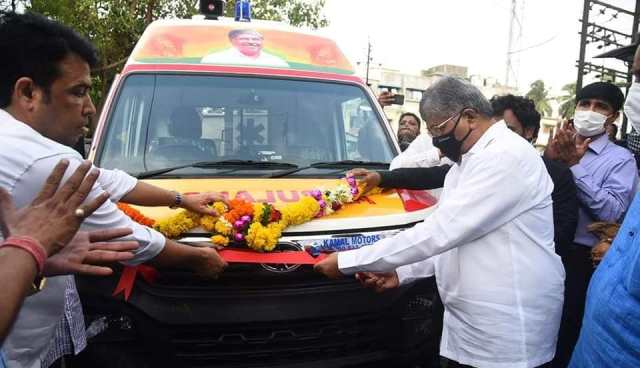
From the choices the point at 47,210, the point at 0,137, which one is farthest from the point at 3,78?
the point at 47,210

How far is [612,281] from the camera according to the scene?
1.75m

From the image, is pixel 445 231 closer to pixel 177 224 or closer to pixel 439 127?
pixel 439 127

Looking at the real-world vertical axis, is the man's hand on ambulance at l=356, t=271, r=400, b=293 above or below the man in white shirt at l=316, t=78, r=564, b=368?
below

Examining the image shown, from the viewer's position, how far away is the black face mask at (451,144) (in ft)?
7.27

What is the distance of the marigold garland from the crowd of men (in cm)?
10

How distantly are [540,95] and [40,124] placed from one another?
64.8 metres

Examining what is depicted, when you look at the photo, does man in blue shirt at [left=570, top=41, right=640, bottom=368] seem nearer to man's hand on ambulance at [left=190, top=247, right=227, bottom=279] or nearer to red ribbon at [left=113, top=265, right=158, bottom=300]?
man's hand on ambulance at [left=190, top=247, right=227, bottom=279]

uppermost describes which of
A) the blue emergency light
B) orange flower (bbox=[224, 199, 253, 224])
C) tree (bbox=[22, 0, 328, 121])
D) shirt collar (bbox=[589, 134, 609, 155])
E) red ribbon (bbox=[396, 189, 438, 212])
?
tree (bbox=[22, 0, 328, 121])

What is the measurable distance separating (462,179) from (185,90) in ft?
6.63

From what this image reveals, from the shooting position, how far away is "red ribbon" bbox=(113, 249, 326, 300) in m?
2.26

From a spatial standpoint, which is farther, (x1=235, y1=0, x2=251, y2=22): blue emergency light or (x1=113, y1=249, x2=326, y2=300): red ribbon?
(x1=235, y1=0, x2=251, y2=22): blue emergency light

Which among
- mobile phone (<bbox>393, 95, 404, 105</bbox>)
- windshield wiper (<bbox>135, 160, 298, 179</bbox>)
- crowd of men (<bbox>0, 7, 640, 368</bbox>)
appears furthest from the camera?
mobile phone (<bbox>393, 95, 404, 105</bbox>)

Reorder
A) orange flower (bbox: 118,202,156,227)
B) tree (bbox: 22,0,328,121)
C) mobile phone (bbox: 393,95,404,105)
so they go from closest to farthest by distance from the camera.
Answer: orange flower (bbox: 118,202,156,227), mobile phone (bbox: 393,95,404,105), tree (bbox: 22,0,328,121)

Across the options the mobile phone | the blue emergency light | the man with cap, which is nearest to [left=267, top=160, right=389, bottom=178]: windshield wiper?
the man with cap
